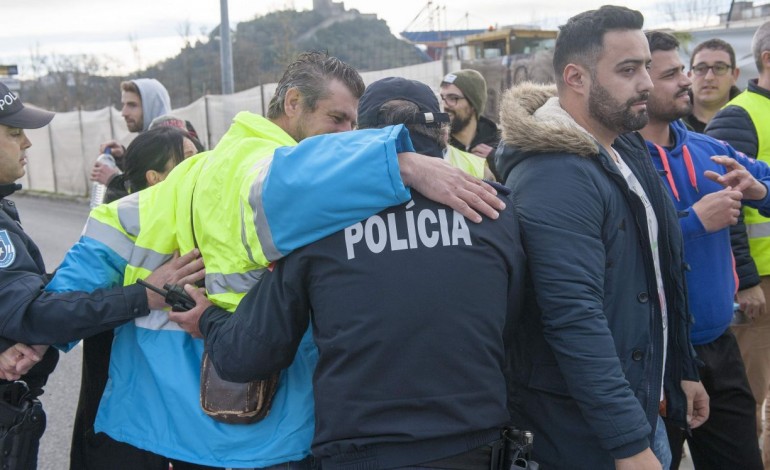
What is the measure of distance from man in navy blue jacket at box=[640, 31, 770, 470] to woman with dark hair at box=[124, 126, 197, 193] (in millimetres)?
2060

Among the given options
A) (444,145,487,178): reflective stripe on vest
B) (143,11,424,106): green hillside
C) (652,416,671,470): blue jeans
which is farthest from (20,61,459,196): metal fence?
(652,416,671,470): blue jeans

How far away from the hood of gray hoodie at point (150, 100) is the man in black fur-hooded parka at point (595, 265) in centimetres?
346

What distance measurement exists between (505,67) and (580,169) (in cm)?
839

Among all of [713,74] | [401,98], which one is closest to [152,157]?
[401,98]

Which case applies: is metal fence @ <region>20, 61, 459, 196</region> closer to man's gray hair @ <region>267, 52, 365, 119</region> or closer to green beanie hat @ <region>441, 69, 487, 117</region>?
green beanie hat @ <region>441, 69, 487, 117</region>

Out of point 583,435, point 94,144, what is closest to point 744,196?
point 583,435

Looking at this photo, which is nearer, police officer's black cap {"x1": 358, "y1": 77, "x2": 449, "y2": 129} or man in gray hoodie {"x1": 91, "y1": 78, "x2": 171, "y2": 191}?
police officer's black cap {"x1": 358, "y1": 77, "x2": 449, "y2": 129}

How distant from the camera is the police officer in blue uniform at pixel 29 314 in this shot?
2.38 m

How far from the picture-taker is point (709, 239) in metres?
2.84

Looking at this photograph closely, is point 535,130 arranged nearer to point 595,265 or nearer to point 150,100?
point 595,265

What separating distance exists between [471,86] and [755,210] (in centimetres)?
214

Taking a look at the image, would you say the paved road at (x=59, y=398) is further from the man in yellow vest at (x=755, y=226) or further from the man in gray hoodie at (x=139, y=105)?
the man in yellow vest at (x=755, y=226)

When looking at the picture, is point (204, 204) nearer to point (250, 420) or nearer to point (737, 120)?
point (250, 420)

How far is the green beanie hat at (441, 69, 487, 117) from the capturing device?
5.00 meters
